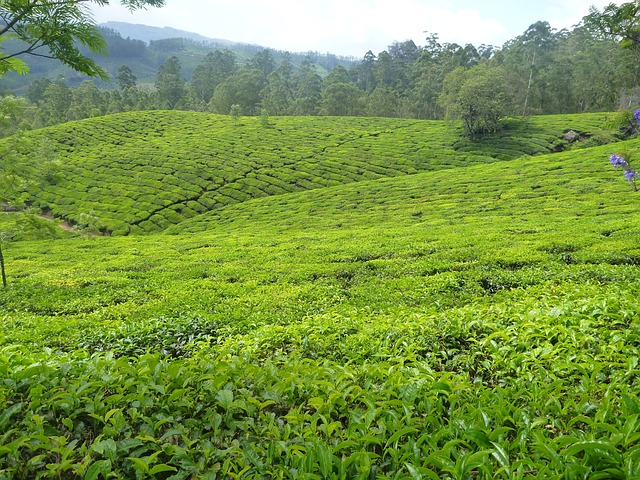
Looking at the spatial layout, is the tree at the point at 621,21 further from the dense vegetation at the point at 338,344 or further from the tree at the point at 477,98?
the tree at the point at 477,98

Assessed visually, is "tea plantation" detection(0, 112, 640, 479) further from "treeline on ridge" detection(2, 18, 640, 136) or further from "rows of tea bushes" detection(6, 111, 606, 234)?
"treeline on ridge" detection(2, 18, 640, 136)

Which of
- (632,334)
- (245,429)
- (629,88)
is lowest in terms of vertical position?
(245,429)

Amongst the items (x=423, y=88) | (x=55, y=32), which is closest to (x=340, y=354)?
(x=55, y=32)

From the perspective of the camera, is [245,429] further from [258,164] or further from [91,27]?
[258,164]

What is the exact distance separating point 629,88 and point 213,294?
69.4 metres

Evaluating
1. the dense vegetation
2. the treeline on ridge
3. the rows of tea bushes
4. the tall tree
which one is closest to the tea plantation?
the dense vegetation

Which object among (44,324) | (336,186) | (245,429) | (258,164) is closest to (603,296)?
(245,429)

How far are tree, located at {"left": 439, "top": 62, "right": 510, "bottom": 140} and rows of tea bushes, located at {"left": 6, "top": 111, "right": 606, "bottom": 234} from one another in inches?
88.0

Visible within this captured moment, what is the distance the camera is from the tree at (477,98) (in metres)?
45.1

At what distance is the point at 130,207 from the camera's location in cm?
3425

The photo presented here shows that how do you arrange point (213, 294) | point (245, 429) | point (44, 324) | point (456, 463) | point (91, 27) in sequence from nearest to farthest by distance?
point (456, 463) < point (245, 429) < point (91, 27) < point (44, 324) < point (213, 294)

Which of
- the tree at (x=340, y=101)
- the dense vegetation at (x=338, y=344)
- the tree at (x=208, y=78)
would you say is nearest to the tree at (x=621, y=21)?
the dense vegetation at (x=338, y=344)

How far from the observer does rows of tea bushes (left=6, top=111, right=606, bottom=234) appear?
3597 centimetres

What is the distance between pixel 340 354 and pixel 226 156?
147 ft
